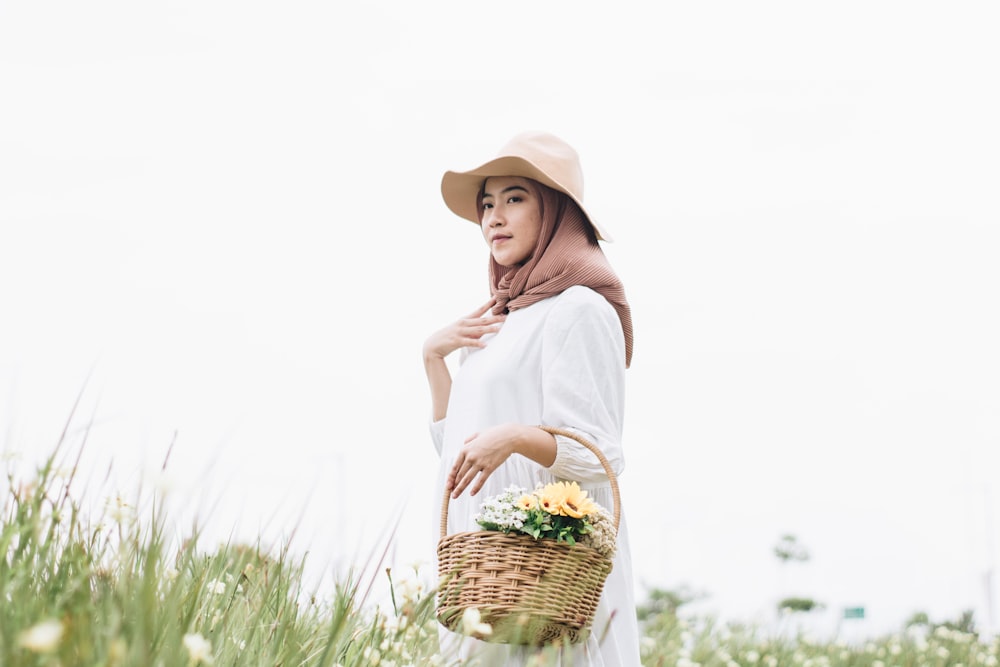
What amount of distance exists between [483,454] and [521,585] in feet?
1.19

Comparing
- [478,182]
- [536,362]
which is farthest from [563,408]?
[478,182]

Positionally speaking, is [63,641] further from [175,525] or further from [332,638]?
[175,525]

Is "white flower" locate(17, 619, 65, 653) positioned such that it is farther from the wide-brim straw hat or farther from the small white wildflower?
the wide-brim straw hat

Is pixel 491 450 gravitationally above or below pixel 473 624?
above

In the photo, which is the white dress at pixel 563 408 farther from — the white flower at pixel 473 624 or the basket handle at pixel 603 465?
the white flower at pixel 473 624

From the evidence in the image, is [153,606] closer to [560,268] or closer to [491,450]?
[491,450]

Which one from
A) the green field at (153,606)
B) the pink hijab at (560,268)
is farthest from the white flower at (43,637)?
the pink hijab at (560,268)

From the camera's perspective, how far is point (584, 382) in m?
3.03

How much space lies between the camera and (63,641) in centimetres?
167

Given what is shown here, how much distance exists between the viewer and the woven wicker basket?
8.35 ft

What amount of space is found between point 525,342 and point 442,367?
47cm

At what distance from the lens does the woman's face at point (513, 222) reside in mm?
3484

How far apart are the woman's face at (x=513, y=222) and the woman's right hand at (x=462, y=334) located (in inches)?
7.1

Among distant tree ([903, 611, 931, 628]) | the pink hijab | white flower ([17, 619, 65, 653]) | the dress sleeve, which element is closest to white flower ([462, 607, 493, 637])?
the dress sleeve
